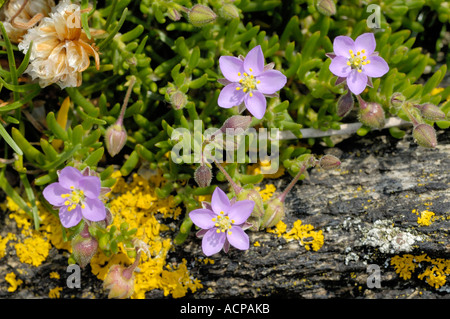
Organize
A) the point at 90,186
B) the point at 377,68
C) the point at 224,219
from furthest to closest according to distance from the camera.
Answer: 1. the point at 377,68
2. the point at 224,219
3. the point at 90,186

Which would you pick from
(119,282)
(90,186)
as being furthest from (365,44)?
(119,282)

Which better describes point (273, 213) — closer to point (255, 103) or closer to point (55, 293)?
point (255, 103)

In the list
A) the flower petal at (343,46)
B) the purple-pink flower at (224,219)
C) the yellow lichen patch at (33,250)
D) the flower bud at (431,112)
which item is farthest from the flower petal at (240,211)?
the yellow lichen patch at (33,250)

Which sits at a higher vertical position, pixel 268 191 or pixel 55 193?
pixel 55 193

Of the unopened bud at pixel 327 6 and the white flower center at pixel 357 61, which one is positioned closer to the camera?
the white flower center at pixel 357 61

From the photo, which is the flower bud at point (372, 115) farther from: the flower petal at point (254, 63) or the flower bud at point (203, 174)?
the flower bud at point (203, 174)

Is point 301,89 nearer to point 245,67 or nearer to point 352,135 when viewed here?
point 352,135

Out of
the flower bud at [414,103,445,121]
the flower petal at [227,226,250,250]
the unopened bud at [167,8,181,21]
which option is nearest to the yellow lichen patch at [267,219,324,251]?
the flower petal at [227,226,250,250]
